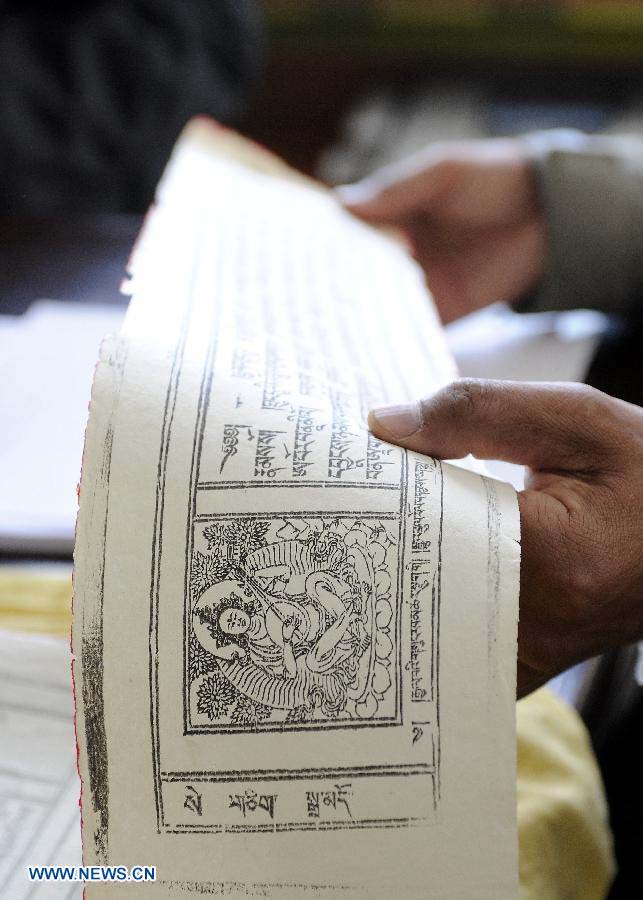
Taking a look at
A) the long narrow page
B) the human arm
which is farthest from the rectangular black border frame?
the human arm

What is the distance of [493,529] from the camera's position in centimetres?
28

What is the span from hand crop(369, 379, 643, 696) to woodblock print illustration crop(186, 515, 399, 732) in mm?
63

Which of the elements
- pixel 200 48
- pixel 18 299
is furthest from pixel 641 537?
pixel 200 48

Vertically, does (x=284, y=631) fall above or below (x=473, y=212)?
below

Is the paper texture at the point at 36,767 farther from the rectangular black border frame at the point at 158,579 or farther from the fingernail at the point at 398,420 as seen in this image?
the fingernail at the point at 398,420

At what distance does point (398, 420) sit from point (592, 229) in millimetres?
454

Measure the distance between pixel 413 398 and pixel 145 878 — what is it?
8.1 inches

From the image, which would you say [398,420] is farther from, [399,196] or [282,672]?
[399,196]

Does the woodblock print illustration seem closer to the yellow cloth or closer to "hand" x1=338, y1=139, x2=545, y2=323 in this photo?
the yellow cloth

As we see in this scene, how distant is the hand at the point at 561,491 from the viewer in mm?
310

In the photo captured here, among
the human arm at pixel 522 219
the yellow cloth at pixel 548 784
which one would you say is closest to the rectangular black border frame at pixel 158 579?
the yellow cloth at pixel 548 784

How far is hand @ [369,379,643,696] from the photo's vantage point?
1.02ft

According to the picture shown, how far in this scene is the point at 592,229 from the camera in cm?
68

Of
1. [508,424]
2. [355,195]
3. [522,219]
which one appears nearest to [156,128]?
[355,195]
